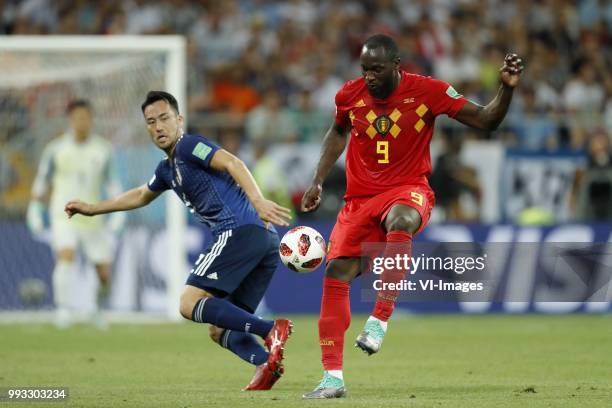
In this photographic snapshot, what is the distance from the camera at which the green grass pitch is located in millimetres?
7426

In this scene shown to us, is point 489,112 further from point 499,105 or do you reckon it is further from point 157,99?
point 157,99

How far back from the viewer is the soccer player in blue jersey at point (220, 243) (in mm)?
7996

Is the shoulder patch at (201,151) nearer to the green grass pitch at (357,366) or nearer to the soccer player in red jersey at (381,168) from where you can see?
the soccer player in red jersey at (381,168)

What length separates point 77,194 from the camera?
14680 millimetres

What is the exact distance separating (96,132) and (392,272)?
900 cm

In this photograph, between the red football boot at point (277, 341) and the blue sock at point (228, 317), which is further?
the blue sock at point (228, 317)

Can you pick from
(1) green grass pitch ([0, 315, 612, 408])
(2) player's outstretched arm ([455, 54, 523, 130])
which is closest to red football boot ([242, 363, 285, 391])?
(1) green grass pitch ([0, 315, 612, 408])

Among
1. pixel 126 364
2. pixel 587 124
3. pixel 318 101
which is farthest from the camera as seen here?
pixel 318 101

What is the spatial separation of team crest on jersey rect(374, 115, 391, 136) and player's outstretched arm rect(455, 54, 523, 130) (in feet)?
1.46

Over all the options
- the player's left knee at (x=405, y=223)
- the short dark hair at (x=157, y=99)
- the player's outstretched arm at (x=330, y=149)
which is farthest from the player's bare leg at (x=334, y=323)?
the short dark hair at (x=157, y=99)

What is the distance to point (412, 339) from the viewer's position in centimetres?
1270

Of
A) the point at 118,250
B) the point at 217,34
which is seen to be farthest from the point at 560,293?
the point at 217,34

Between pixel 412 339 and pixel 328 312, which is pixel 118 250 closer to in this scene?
pixel 412 339

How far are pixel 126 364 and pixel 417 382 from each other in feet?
9.14
